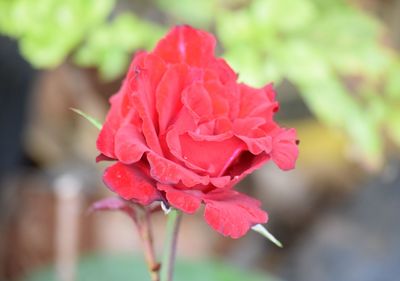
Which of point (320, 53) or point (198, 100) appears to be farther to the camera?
point (320, 53)

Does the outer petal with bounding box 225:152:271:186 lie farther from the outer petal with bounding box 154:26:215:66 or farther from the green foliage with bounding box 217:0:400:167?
the green foliage with bounding box 217:0:400:167

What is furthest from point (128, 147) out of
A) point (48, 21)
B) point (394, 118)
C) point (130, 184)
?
point (394, 118)

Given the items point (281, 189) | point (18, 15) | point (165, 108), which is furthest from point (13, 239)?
point (165, 108)

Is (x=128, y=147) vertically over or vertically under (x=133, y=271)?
over

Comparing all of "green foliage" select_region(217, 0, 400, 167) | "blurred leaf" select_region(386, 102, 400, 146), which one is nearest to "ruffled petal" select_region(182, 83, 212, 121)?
"green foliage" select_region(217, 0, 400, 167)

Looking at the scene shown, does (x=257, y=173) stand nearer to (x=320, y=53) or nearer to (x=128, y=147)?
(x=320, y=53)

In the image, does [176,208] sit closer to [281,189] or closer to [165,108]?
[165,108]
